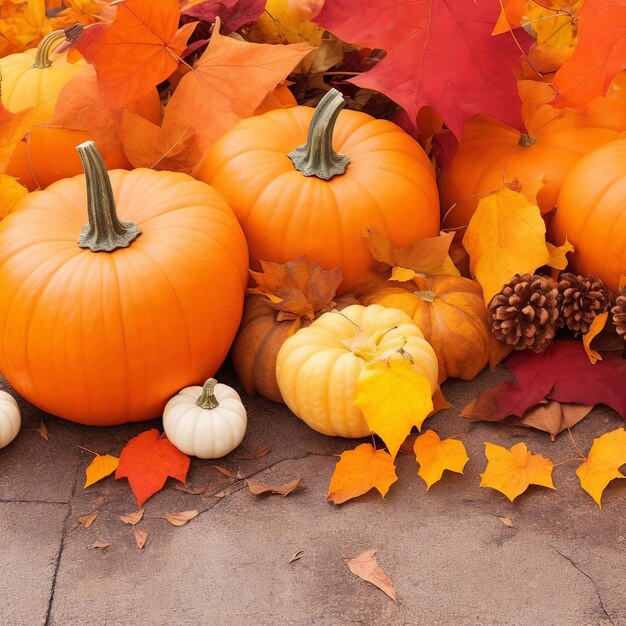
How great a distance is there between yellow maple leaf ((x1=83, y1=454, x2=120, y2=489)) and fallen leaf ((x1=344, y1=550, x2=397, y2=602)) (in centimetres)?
53

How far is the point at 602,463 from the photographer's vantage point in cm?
176

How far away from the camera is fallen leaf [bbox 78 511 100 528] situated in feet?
5.62

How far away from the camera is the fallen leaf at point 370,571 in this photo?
1557mm

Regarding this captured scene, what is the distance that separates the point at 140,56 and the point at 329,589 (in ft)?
4.31

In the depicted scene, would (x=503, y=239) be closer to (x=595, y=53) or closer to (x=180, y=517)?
(x=595, y=53)

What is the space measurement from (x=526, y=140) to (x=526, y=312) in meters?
0.53

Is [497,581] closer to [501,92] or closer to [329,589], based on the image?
[329,589]

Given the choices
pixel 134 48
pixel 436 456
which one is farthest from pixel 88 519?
pixel 134 48

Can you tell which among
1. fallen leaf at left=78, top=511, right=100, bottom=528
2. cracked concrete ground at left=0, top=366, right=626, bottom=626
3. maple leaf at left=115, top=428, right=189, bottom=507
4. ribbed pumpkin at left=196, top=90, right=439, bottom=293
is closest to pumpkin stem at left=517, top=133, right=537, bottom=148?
ribbed pumpkin at left=196, top=90, right=439, bottom=293

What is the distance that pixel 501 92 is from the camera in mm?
2133

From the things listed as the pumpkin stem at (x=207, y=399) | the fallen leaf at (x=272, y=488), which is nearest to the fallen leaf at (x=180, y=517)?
the fallen leaf at (x=272, y=488)

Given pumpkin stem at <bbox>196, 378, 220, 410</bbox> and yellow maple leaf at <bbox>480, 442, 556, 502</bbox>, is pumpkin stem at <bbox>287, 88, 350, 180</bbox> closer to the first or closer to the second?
pumpkin stem at <bbox>196, 378, 220, 410</bbox>

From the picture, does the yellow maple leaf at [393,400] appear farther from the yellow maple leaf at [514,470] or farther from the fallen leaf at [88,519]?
the fallen leaf at [88,519]

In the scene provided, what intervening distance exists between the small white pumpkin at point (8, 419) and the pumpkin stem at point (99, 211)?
14.4 inches
